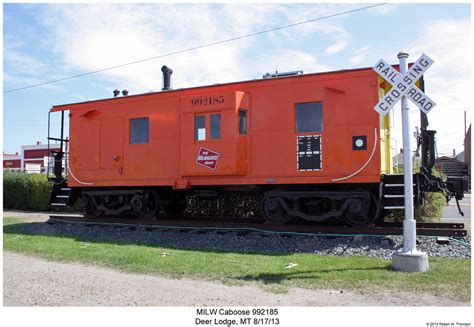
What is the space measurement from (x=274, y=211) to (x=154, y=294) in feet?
17.0

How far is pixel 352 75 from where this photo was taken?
31.4ft

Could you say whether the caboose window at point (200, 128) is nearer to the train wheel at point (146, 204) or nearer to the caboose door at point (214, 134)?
the caboose door at point (214, 134)

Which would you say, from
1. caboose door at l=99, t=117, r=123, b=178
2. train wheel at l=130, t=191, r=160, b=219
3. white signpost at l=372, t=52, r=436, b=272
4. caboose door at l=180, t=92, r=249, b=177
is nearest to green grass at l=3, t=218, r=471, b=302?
white signpost at l=372, t=52, r=436, b=272

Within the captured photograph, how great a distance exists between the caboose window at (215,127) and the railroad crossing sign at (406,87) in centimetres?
437

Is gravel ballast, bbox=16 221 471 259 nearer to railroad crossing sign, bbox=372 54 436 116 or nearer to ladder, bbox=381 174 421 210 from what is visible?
ladder, bbox=381 174 421 210

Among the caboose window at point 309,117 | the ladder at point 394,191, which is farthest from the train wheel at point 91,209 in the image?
the ladder at point 394,191

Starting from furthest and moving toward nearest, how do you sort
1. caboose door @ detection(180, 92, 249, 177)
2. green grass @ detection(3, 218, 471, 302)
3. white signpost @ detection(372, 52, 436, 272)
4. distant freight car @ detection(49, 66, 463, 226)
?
1. caboose door @ detection(180, 92, 249, 177)
2. distant freight car @ detection(49, 66, 463, 226)
3. white signpost @ detection(372, 52, 436, 272)
4. green grass @ detection(3, 218, 471, 302)

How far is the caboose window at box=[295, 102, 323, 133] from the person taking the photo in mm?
9875

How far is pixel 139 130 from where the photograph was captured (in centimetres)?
1226

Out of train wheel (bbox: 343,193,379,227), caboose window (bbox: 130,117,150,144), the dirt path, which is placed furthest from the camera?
caboose window (bbox: 130,117,150,144)

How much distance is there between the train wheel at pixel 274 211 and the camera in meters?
10.5

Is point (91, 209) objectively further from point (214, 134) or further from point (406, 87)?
point (406, 87)

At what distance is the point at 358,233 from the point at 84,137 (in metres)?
8.54

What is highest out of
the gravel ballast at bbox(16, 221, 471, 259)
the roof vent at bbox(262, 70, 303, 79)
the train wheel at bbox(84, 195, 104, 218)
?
the roof vent at bbox(262, 70, 303, 79)
